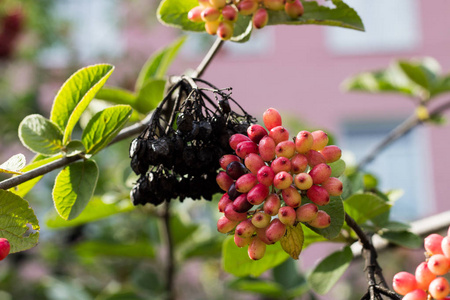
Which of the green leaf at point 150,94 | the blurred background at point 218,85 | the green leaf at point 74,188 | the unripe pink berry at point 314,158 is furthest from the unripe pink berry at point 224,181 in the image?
the blurred background at point 218,85

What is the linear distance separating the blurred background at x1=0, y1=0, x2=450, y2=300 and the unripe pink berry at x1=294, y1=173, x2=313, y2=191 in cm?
99

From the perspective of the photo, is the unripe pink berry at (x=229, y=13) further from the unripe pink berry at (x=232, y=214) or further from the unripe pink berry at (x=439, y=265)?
the unripe pink berry at (x=439, y=265)

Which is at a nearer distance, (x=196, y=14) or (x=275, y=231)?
(x=275, y=231)

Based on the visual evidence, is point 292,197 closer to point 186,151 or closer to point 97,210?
point 186,151

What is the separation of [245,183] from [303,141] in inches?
3.4

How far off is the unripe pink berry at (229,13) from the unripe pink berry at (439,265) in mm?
453

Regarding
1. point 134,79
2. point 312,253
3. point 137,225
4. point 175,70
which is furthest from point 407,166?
point 137,225

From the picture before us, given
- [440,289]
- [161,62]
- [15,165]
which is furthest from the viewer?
[161,62]

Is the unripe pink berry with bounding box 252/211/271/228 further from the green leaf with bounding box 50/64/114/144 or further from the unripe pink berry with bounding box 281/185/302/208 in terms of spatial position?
the green leaf with bounding box 50/64/114/144

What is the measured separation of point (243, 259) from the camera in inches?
37.7

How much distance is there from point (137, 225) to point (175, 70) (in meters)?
3.87

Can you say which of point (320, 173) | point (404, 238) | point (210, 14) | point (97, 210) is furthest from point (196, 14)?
point (97, 210)

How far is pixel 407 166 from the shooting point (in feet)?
27.2

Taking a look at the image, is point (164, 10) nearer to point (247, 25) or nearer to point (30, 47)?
point (247, 25)
